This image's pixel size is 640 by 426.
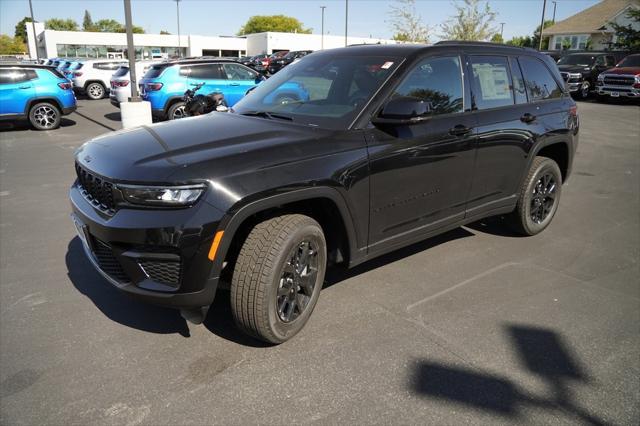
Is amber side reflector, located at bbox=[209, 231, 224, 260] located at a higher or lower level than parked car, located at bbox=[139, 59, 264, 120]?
lower

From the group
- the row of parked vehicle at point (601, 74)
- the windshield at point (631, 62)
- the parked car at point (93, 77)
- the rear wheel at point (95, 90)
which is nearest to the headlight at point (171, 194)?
the row of parked vehicle at point (601, 74)

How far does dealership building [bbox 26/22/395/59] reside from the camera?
185ft

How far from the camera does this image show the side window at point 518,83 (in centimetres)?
463

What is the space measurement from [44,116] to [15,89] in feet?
2.90

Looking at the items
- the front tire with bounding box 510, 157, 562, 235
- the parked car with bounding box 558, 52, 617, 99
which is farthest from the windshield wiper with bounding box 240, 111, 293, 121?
the parked car with bounding box 558, 52, 617, 99

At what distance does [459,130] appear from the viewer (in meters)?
3.91

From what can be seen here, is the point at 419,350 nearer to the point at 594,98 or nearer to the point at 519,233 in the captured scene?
the point at 519,233

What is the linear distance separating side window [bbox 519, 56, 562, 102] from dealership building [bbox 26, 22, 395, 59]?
168 ft

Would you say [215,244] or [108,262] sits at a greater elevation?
[215,244]

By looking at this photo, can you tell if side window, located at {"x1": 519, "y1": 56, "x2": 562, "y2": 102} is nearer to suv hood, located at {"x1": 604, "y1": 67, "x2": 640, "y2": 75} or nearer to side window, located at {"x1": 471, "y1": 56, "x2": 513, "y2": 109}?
side window, located at {"x1": 471, "y1": 56, "x2": 513, "y2": 109}

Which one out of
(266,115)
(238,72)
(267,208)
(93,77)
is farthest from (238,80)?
(93,77)

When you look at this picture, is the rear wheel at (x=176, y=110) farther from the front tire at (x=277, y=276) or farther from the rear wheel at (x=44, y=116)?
the front tire at (x=277, y=276)

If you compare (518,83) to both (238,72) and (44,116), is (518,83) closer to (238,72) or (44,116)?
(238,72)

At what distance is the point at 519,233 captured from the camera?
5.23 metres
